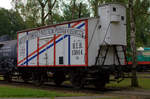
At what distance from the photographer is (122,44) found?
15242 mm

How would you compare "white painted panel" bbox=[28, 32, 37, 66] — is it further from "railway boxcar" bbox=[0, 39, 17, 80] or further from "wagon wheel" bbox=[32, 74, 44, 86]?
"railway boxcar" bbox=[0, 39, 17, 80]

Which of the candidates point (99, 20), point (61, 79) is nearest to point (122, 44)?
point (99, 20)

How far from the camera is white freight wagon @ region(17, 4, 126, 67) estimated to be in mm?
14672

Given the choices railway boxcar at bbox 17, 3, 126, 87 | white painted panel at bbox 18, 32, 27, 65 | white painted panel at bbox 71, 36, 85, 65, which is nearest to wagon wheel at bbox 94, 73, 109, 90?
railway boxcar at bbox 17, 3, 126, 87

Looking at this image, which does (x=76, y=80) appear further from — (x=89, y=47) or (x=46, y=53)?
(x=46, y=53)

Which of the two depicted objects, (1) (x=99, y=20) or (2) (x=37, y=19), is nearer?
(1) (x=99, y=20)

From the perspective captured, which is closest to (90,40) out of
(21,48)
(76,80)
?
(76,80)

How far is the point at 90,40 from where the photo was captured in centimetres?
1466

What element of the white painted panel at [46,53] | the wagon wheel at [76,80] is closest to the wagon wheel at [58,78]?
the white painted panel at [46,53]

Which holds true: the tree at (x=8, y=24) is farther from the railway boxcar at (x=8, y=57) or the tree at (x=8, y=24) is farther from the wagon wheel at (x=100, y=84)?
the wagon wheel at (x=100, y=84)

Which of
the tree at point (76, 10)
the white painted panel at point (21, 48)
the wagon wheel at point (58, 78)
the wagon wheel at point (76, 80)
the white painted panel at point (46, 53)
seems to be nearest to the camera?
the wagon wheel at point (76, 80)

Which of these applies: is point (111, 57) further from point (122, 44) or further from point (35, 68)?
point (35, 68)

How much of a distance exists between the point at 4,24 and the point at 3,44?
62.6m

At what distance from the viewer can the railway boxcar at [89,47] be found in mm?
14656
